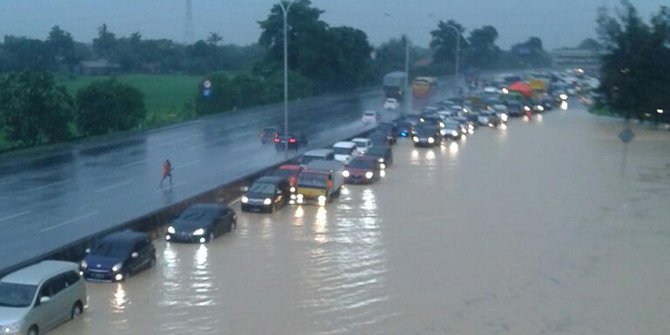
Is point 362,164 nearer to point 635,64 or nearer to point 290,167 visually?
point 290,167

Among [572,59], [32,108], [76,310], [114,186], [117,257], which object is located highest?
[572,59]

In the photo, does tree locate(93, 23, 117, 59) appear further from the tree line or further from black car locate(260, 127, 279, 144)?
black car locate(260, 127, 279, 144)

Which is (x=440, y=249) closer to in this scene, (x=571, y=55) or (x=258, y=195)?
(x=258, y=195)

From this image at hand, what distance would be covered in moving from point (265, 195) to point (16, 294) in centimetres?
900

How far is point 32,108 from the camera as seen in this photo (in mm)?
29266

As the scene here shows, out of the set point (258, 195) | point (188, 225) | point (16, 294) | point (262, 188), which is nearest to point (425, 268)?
point (188, 225)

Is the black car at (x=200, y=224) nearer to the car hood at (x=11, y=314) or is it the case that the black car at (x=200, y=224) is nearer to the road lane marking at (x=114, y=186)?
the road lane marking at (x=114, y=186)

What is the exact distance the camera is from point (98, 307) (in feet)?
39.9

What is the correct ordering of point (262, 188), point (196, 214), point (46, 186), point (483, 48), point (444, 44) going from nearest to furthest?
point (196, 214) < point (262, 188) < point (46, 186) < point (444, 44) < point (483, 48)

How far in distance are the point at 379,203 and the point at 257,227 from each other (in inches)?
161

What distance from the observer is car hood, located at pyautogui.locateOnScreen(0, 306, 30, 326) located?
33.3ft

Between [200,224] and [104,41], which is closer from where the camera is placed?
[200,224]

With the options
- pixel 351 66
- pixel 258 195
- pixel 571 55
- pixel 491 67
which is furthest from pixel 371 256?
pixel 571 55

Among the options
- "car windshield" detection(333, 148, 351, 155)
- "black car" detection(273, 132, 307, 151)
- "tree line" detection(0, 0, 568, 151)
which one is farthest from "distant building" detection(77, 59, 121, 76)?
"car windshield" detection(333, 148, 351, 155)
